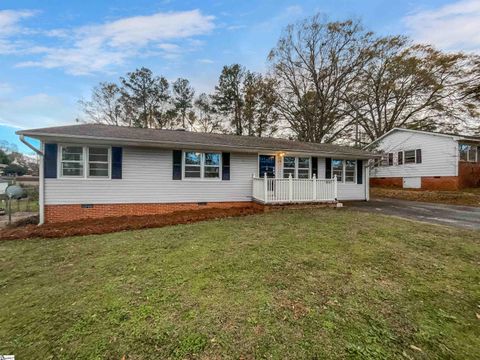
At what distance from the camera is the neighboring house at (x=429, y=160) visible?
16109 mm

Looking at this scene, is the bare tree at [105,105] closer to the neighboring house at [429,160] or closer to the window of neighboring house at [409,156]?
the neighboring house at [429,160]

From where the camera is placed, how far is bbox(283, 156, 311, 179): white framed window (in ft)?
37.9

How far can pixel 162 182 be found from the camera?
9391mm

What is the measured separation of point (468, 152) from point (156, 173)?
21.0 metres

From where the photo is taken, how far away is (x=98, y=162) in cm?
862

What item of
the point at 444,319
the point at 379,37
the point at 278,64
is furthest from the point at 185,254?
the point at 379,37

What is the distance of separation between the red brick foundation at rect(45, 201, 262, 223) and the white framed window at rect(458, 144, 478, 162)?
1786 cm

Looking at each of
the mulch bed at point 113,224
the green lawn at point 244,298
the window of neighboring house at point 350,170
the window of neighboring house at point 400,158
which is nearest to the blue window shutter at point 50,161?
the mulch bed at point 113,224

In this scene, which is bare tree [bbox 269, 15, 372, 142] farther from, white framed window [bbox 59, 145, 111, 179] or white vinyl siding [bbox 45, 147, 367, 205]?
white framed window [bbox 59, 145, 111, 179]

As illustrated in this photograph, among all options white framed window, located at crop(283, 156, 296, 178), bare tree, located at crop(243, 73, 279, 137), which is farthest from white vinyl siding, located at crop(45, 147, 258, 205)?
bare tree, located at crop(243, 73, 279, 137)

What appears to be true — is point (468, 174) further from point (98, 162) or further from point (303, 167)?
point (98, 162)

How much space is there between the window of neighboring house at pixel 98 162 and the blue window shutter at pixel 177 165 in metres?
2.35

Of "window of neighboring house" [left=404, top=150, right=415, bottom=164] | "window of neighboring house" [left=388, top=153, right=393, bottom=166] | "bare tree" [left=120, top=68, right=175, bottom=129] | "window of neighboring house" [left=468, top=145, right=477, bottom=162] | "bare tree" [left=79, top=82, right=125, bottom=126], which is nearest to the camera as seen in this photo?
"window of neighboring house" [left=468, top=145, right=477, bottom=162]

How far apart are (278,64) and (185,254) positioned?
71.7ft
